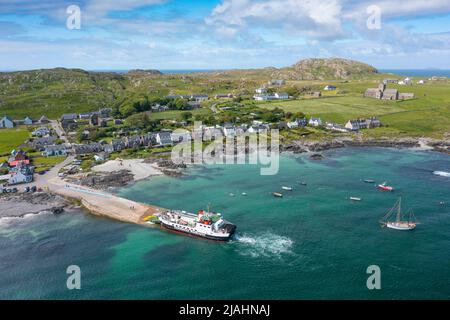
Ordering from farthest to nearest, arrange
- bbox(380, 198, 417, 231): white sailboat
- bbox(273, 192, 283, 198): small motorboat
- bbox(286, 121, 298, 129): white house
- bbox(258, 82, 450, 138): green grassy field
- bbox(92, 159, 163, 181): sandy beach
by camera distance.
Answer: bbox(286, 121, 298, 129): white house < bbox(258, 82, 450, 138): green grassy field < bbox(92, 159, 163, 181): sandy beach < bbox(273, 192, 283, 198): small motorboat < bbox(380, 198, 417, 231): white sailboat

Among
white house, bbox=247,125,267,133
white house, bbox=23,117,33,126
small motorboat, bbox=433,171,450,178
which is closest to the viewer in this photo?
small motorboat, bbox=433,171,450,178

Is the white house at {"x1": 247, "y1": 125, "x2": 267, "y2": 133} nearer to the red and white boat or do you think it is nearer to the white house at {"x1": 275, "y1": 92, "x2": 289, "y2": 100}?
the red and white boat

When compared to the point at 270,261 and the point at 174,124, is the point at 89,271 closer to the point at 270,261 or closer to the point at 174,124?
the point at 270,261

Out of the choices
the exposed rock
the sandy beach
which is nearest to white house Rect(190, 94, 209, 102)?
the sandy beach

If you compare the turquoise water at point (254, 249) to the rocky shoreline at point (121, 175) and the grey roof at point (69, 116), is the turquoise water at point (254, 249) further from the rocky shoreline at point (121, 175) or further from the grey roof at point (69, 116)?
the grey roof at point (69, 116)

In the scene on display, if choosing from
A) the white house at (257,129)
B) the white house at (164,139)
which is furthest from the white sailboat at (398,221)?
the white house at (164,139)

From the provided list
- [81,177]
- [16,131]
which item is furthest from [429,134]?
[16,131]

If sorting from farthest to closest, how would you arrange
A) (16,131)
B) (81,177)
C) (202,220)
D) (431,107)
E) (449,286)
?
(431,107) < (16,131) < (81,177) < (202,220) < (449,286)
